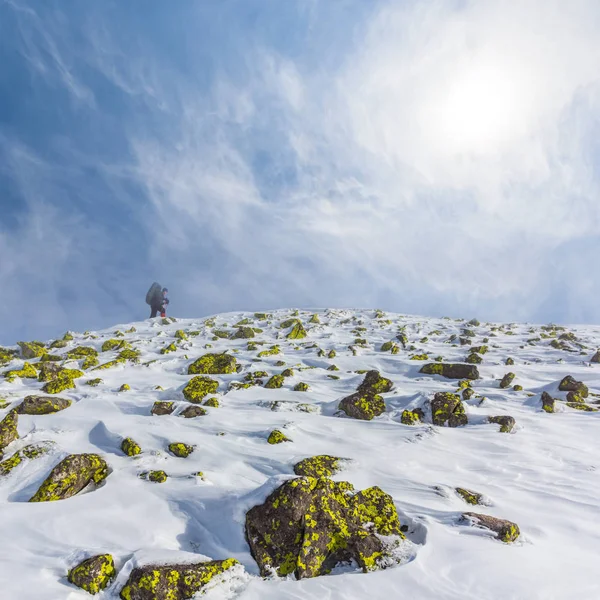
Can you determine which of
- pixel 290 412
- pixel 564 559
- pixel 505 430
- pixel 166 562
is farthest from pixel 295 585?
pixel 505 430

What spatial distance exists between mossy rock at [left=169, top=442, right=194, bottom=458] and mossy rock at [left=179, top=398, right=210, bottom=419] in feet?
4.62

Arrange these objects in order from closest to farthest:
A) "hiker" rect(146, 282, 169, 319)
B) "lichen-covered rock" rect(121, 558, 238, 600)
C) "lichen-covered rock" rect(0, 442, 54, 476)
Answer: "lichen-covered rock" rect(121, 558, 238, 600) < "lichen-covered rock" rect(0, 442, 54, 476) < "hiker" rect(146, 282, 169, 319)

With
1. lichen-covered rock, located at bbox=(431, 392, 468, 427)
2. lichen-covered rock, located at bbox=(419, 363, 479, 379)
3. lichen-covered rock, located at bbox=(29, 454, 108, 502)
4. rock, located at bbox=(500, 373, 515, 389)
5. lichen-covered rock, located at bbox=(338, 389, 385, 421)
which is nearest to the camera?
lichen-covered rock, located at bbox=(29, 454, 108, 502)

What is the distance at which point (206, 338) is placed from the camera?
15.4 metres

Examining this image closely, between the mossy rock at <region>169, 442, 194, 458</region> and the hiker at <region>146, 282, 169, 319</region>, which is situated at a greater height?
the hiker at <region>146, 282, 169, 319</region>

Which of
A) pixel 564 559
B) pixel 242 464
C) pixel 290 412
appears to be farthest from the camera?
pixel 290 412

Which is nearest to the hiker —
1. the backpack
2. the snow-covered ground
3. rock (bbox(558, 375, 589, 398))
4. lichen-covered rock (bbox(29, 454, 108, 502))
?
the backpack

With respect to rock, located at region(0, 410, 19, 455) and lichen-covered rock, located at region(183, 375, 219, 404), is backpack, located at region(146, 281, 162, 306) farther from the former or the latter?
rock, located at region(0, 410, 19, 455)

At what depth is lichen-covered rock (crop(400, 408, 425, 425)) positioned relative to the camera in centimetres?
698

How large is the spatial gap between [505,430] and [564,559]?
10.8ft

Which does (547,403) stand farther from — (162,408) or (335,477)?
(162,408)

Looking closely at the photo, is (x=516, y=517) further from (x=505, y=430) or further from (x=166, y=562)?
(x=166, y=562)

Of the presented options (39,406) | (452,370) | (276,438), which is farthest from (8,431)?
(452,370)

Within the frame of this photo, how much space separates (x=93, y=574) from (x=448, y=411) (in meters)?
6.25
